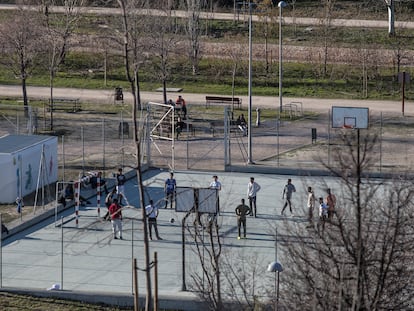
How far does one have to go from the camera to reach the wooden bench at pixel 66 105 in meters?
51.7

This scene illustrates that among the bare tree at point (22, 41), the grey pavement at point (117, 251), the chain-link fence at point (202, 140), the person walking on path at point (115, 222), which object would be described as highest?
the bare tree at point (22, 41)

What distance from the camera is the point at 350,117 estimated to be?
42281mm

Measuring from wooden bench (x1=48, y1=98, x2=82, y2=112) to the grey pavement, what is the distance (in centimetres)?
1497

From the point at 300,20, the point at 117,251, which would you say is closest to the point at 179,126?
the point at 117,251

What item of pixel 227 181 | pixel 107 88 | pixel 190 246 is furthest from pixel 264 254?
pixel 107 88

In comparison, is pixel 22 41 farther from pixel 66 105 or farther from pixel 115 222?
pixel 115 222

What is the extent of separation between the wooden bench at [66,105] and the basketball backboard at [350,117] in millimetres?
13469

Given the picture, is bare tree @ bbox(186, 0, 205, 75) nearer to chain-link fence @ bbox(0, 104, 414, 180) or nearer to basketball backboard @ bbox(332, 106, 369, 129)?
chain-link fence @ bbox(0, 104, 414, 180)

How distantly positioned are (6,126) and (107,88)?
981cm

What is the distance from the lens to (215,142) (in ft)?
150

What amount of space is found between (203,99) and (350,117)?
44.2 feet

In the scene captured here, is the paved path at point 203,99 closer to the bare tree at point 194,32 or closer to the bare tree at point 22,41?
the bare tree at point 22,41

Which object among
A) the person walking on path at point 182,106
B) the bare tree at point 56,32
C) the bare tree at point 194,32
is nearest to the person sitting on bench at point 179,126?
the person walking on path at point 182,106

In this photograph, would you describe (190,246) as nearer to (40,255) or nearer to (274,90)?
(40,255)
